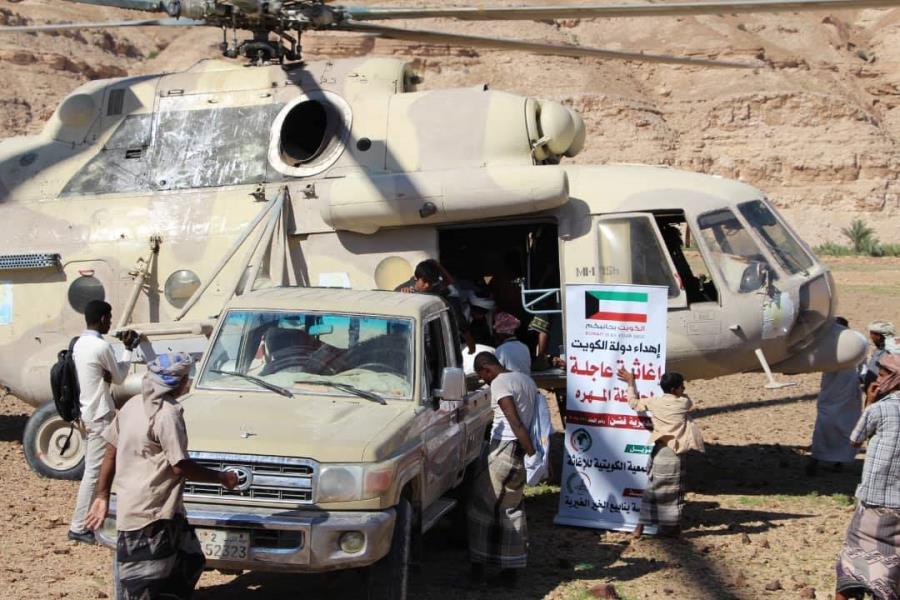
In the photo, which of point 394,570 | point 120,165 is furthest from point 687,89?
point 394,570

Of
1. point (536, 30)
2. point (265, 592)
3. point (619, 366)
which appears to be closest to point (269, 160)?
point (619, 366)

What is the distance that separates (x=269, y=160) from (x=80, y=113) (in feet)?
7.01

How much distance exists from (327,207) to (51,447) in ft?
11.4

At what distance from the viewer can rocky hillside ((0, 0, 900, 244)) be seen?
52906 millimetres

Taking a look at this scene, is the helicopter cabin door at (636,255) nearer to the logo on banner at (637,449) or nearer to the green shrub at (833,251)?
the logo on banner at (637,449)

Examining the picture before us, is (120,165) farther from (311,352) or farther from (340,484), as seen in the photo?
(340,484)

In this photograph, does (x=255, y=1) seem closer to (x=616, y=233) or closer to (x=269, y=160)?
(x=269, y=160)

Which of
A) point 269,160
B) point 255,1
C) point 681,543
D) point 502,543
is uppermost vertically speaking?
point 255,1

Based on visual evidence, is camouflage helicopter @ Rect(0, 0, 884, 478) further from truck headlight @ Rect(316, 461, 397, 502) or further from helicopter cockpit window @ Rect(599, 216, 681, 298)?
truck headlight @ Rect(316, 461, 397, 502)

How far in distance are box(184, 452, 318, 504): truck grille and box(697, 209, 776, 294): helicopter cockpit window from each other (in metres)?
5.49

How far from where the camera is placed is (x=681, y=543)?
8.88 metres

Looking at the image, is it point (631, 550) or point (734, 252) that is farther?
point (734, 252)

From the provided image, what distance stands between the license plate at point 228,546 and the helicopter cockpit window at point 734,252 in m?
5.82

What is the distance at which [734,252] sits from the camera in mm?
10703
